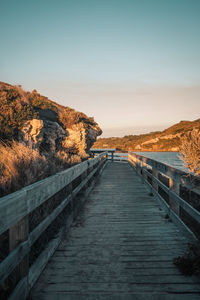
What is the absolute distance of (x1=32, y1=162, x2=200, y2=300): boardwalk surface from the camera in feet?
6.94

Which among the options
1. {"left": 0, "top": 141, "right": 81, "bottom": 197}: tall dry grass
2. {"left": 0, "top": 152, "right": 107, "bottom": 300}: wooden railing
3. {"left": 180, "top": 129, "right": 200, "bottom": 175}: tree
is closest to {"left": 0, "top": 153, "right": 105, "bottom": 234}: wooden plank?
{"left": 0, "top": 152, "right": 107, "bottom": 300}: wooden railing

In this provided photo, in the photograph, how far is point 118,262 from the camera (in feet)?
8.80

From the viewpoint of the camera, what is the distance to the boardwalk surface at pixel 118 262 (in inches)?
83.3

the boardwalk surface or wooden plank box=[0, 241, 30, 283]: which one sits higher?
wooden plank box=[0, 241, 30, 283]

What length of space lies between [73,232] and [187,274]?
208 centimetres

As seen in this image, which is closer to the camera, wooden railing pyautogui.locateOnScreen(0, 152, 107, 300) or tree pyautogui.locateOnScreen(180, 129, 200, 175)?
wooden railing pyautogui.locateOnScreen(0, 152, 107, 300)

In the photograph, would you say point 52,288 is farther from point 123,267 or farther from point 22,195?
point 22,195

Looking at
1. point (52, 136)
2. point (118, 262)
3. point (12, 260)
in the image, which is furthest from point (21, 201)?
point (52, 136)

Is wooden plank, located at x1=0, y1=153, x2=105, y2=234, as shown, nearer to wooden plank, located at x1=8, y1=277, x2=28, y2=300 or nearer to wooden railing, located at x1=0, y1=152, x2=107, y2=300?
wooden railing, located at x1=0, y1=152, x2=107, y2=300

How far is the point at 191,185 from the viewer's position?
10.1ft

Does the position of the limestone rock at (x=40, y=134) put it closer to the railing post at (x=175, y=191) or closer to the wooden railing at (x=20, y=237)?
the railing post at (x=175, y=191)

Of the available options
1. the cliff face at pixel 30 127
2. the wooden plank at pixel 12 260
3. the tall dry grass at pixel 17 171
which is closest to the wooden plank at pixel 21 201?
the wooden plank at pixel 12 260

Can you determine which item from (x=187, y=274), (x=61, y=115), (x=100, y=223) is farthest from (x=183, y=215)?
(x=61, y=115)

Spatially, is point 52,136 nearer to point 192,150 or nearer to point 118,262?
point 192,150
